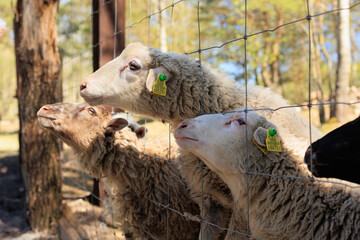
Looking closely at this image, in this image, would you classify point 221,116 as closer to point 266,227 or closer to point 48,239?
point 266,227

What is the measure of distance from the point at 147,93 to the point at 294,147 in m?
1.10

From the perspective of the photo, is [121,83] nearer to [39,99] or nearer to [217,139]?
[217,139]

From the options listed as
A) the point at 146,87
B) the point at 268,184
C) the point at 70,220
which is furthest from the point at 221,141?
the point at 70,220

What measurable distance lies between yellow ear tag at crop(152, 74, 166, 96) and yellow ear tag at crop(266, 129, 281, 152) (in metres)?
0.84

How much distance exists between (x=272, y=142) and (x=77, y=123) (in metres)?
1.93

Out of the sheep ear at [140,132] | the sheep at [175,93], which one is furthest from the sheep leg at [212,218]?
the sheep ear at [140,132]

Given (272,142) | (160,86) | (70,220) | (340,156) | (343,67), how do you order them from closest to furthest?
(340,156) → (272,142) → (160,86) → (70,220) → (343,67)

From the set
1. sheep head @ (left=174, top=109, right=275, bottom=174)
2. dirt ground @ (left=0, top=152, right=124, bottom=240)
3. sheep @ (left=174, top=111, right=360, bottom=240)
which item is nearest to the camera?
sheep @ (left=174, top=111, right=360, bottom=240)

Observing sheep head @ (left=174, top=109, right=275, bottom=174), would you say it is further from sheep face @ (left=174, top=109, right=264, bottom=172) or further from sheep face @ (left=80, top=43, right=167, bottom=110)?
sheep face @ (left=80, top=43, right=167, bottom=110)

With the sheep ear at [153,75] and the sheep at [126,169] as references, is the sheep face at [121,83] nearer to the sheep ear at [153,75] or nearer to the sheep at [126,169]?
the sheep ear at [153,75]

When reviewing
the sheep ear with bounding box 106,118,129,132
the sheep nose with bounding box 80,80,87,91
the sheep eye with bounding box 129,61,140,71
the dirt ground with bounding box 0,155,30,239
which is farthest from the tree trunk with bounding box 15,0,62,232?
the sheep eye with bounding box 129,61,140,71

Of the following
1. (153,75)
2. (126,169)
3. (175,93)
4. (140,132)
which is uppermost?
(153,75)

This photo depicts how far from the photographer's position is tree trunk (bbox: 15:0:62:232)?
14.4 feet

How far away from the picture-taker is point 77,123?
3105 millimetres
